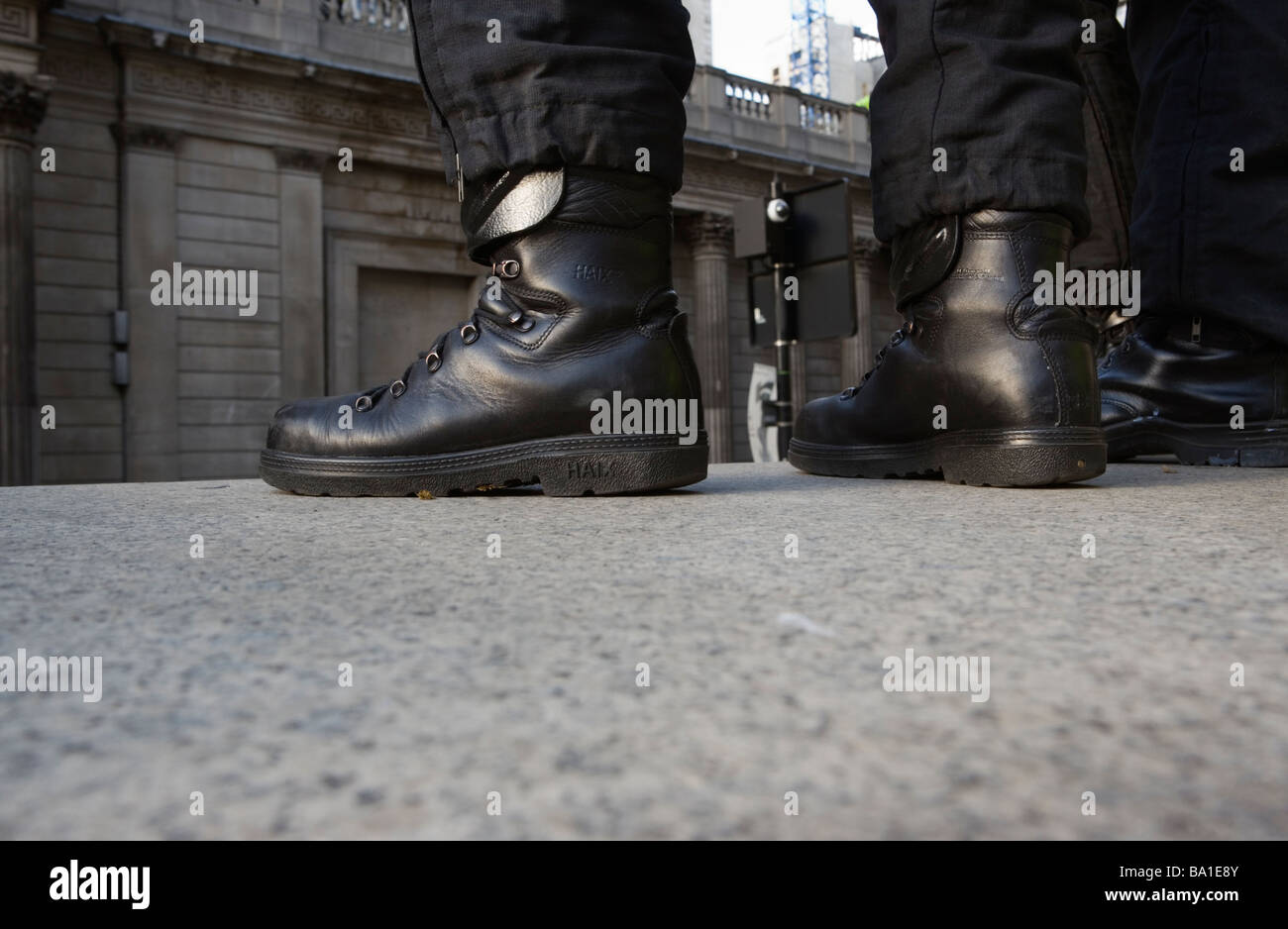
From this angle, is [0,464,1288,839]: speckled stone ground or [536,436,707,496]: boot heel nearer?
[0,464,1288,839]: speckled stone ground

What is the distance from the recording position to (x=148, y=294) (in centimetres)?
802

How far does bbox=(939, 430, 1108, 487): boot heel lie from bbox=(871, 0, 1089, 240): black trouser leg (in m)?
0.31

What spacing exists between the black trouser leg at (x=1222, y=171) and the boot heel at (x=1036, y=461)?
0.69 metres

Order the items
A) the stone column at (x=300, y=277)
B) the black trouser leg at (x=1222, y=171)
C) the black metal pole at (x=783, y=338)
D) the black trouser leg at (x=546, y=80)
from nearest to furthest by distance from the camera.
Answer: the black trouser leg at (x=546, y=80) < the black trouser leg at (x=1222, y=171) < the black metal pole at (x=783, y=338) < the stone column at (x=300, y=277)

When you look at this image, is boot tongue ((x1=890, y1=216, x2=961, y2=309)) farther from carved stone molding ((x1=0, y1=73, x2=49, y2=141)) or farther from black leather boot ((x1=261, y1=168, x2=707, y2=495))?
Result: carved stone molding ((x1=0, y1=73, x2=49, y2=141))

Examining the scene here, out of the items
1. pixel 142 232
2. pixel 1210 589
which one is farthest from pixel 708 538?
pixel 142 232

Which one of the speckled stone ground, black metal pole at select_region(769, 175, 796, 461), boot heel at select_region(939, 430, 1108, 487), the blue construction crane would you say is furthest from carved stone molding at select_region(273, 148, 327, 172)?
the blue construction crane

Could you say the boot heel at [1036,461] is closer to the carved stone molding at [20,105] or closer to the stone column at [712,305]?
the carved stone molding at [20,105]

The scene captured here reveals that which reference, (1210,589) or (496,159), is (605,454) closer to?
(496,159)

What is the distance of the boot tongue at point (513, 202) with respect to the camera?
3.56ft

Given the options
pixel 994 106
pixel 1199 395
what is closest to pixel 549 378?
pixel 994 106

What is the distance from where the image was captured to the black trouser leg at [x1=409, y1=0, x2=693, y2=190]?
105 centimetres

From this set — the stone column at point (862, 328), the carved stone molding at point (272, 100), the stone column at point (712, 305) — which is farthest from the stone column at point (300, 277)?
the stone column at point (862, 328)

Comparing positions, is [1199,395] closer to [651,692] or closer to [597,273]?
[597,273]
